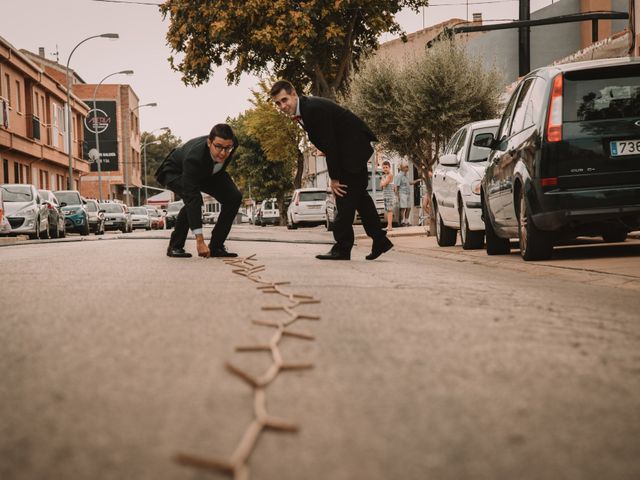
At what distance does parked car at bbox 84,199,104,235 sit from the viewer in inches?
1495

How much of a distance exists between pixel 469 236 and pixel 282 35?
1527 centimetres

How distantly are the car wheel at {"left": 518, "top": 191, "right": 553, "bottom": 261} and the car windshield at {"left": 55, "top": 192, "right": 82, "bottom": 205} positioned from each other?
90.7 ft

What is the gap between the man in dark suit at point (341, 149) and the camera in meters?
8.93

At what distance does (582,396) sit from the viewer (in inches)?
116

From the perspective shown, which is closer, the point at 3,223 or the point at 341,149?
the point at 341,149

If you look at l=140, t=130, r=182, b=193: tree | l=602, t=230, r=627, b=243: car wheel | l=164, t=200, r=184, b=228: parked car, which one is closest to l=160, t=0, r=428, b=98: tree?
l=602, t=230, r=627, b=243: car wheel

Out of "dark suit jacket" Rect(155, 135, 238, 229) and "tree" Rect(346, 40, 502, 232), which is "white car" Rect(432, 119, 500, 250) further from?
"tree" Rect(346, 40, 502, 232)

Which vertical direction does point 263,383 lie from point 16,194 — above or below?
below

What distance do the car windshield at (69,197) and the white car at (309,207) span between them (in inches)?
320

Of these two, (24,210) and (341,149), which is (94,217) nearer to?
(24,210)

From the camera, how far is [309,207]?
35969 mm

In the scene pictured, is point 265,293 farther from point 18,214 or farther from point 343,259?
point 18,214

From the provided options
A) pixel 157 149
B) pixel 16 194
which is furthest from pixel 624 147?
pixel 157 149

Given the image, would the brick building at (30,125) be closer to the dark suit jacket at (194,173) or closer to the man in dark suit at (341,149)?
the dark suit jacket at (194,173)
